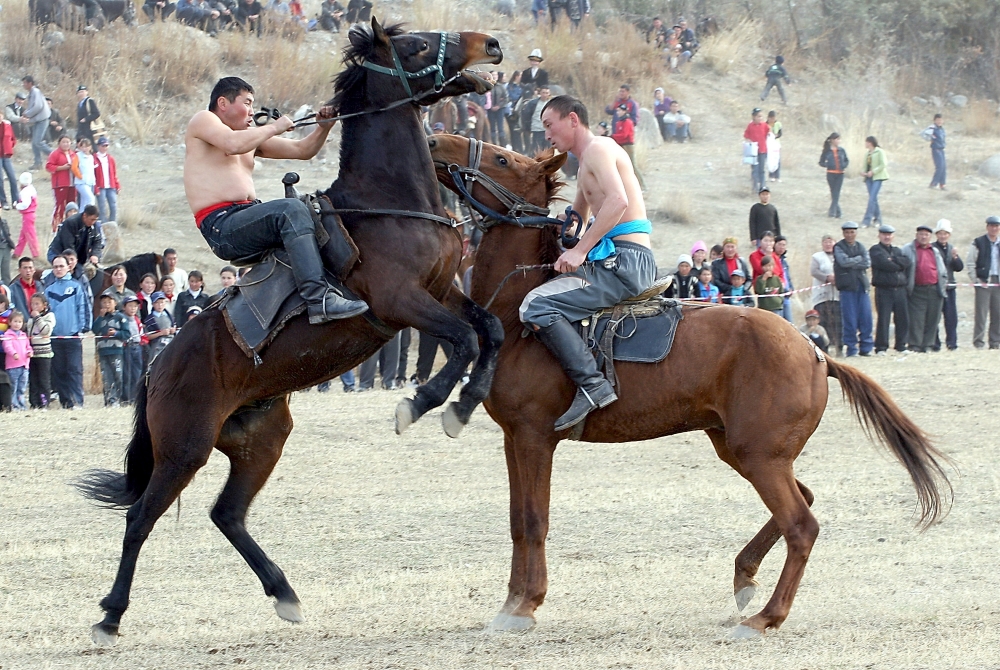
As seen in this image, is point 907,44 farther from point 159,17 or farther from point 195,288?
point 195,288

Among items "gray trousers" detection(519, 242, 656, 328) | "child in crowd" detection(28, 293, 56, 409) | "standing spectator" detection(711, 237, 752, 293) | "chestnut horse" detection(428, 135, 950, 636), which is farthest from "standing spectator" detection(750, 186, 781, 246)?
"gray trousers" detection(519, 242, 656, 328)

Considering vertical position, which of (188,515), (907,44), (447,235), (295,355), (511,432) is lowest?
(188,515)

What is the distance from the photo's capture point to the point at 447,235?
21.1 feet

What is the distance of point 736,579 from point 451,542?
8.21 ft

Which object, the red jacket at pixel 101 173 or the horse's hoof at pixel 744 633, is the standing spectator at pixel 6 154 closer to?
Result: the red jacket at pixel 101 173

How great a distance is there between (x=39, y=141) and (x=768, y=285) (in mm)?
14108

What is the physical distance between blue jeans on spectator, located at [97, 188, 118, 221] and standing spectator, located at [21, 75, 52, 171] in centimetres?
319

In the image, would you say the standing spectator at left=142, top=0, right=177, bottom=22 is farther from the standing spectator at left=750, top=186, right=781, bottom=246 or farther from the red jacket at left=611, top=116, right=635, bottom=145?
the standing spectator at left=750, top=186, right=781, bottom=246

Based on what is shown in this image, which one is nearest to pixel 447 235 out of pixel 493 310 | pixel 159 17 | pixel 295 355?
pixel 493 310

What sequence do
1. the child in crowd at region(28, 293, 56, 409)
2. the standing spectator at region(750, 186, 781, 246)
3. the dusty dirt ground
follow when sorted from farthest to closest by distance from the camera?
the standing spectator at region(750, 186, 781, 246) < the child in crowd at region(28, 293, 56, 409) < the dusty dirt ground

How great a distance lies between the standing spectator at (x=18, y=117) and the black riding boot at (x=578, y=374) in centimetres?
1905

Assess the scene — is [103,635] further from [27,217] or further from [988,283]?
[988,283]

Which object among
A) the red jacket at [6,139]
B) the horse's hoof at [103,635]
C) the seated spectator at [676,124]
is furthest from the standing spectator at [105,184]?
the horse's hoof at [103,635]

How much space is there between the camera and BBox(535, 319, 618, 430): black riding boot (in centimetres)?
632
